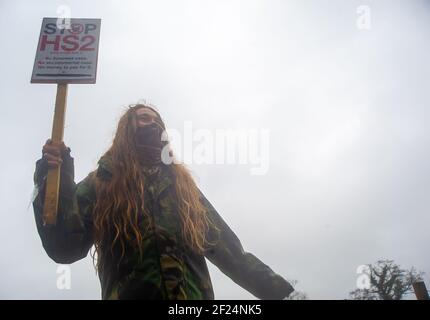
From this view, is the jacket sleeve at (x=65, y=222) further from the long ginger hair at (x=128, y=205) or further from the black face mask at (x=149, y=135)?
the black face mask at (x=149, y=135)

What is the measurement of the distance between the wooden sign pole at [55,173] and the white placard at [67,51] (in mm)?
141

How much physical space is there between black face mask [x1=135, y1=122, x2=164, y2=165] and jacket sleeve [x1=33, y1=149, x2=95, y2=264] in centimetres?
83

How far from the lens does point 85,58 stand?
9.34 ft

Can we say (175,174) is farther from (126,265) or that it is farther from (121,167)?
(126,265)

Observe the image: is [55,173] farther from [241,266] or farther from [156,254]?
[241,266]

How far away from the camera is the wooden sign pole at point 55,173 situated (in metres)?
2.22

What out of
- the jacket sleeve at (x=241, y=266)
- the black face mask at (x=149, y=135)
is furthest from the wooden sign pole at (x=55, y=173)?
the jacket sleeve at (x=241, y=266)

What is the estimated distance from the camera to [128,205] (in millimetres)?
2695

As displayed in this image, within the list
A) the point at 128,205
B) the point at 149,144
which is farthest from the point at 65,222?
the point at 149,144

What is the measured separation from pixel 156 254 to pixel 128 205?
554mm

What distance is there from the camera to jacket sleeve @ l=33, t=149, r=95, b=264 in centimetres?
228
